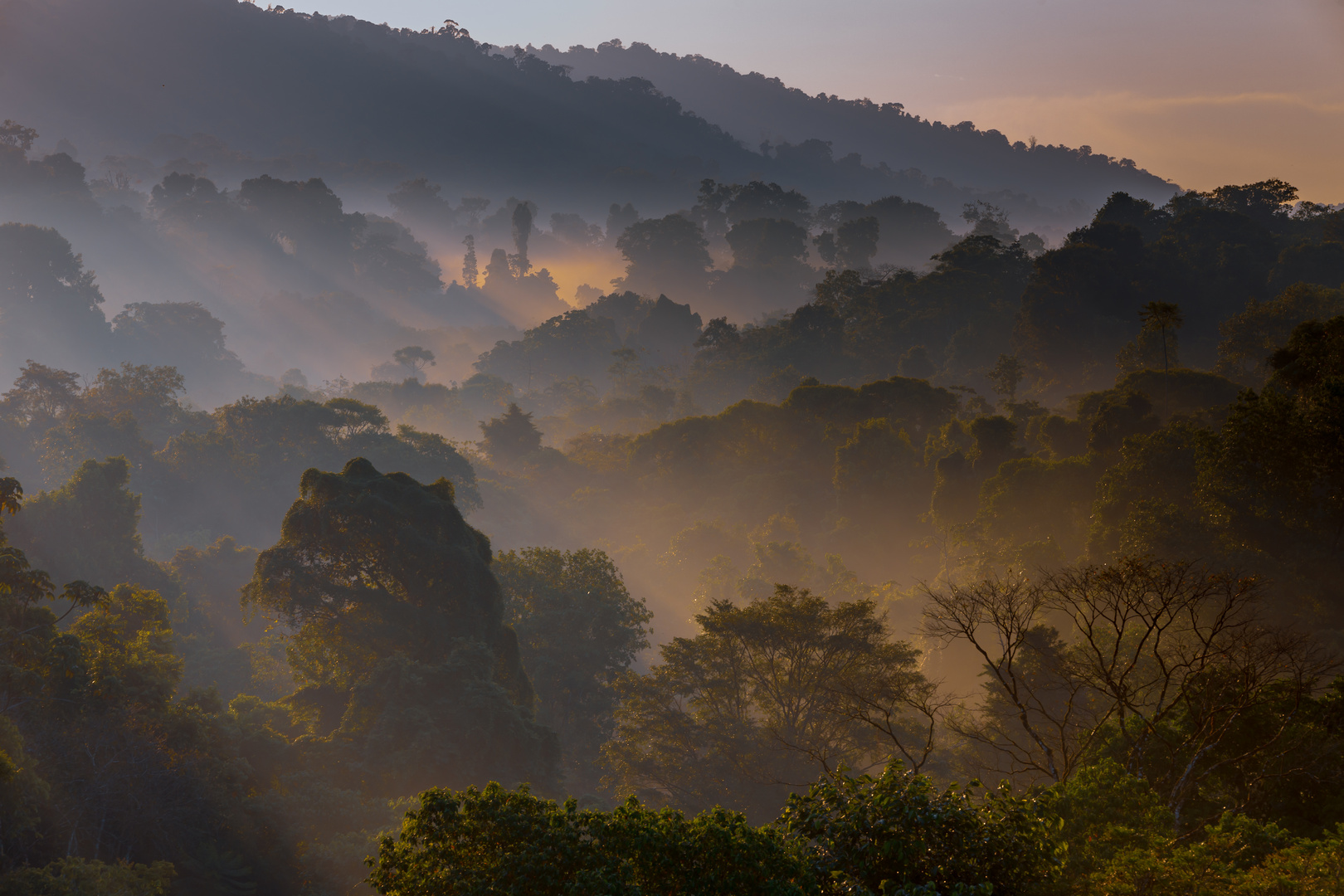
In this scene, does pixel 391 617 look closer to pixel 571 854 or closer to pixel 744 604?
pixel 571 854

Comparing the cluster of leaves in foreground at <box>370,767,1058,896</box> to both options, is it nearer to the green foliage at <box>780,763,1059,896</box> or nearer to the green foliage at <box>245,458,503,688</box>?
the green foliage at <box>780,763,1059,896</box>

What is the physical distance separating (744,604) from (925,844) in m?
41.1

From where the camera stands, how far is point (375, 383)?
88000 mm

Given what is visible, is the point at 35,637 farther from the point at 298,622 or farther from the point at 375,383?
the point at 375,383

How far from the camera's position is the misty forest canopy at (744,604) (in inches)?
422

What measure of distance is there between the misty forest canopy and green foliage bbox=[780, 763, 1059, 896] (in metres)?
0.06

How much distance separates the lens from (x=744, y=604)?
50156mm

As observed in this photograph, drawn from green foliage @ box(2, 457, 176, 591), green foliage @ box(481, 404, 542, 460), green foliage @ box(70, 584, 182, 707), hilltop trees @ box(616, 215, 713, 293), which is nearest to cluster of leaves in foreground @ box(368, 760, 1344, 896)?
green foliage @ box(70, 584, 182, 707)

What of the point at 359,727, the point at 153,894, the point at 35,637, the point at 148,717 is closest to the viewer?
the point at 153,894

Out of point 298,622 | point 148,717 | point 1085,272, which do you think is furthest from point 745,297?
point 148,717

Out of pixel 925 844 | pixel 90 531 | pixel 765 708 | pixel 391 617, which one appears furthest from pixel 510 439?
pixel 925 844

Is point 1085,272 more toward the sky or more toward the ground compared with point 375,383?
more toward the ground

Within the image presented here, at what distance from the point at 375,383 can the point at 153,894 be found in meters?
78.3

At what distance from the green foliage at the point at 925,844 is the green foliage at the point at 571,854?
58cm
